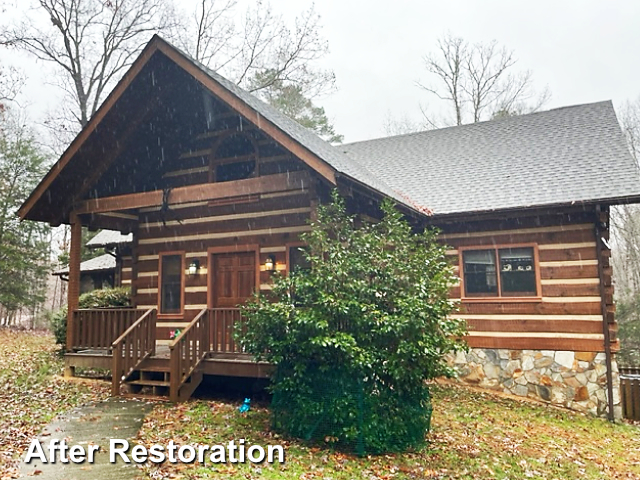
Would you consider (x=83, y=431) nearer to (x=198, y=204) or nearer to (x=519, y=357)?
(x=198, y=204)

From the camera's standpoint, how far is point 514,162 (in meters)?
13.1

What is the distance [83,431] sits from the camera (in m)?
7.07

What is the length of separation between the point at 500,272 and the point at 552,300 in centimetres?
117

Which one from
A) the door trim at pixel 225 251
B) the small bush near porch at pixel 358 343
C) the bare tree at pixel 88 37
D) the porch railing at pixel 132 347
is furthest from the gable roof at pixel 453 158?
the bare tree at pixel 88 37

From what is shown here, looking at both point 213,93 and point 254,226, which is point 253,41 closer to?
point 254,226

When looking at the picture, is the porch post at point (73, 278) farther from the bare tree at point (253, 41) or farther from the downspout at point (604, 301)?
the bare tree at point (253, 41)

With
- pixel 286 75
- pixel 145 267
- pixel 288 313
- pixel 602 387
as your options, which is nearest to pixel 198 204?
pixel 145 267

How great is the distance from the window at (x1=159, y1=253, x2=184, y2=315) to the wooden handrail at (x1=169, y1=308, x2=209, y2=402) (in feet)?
9.45

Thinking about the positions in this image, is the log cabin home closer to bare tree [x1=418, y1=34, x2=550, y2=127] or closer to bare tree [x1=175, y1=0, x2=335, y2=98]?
bare tree [x1=175, y1=0, x2=335, y2=98]

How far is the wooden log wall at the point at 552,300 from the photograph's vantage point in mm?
10422

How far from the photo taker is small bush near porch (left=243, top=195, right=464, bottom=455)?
6.73 metres

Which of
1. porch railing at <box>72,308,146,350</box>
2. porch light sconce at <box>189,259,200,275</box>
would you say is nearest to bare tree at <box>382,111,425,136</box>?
porch light sconce at <box>189,259,200,275</box>

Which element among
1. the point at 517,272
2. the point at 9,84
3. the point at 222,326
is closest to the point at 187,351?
the point at 222,326

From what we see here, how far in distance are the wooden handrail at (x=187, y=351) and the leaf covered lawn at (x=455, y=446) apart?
0.40 meters
